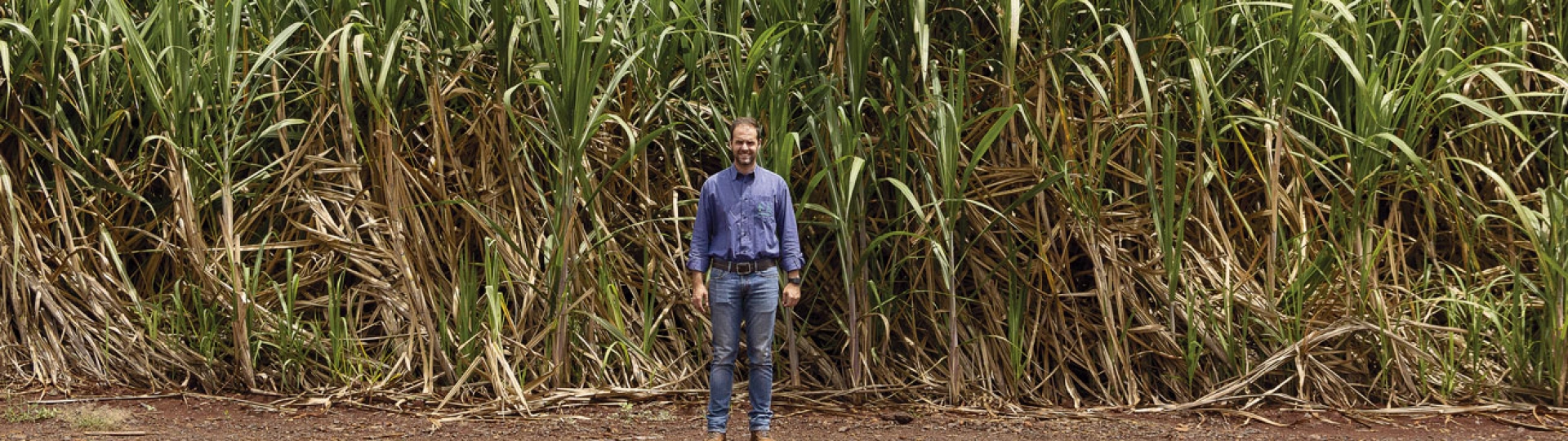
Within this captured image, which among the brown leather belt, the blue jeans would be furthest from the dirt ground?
the brown leather belt

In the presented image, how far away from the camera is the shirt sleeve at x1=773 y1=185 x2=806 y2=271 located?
3.36m

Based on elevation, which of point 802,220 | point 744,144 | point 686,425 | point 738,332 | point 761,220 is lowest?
point 686,425

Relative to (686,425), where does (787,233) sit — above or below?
above

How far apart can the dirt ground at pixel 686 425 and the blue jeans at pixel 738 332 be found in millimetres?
301

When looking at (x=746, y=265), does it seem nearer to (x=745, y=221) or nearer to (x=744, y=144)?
(x=745, y=221)

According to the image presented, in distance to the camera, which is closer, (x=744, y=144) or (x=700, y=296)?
(x=744, y=144)

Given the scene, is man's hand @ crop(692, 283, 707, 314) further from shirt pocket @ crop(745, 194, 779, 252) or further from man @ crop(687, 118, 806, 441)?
shirt pocket @ crop(745, 194, 779, 252)

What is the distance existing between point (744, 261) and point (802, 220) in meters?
0.79

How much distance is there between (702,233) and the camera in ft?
10.9

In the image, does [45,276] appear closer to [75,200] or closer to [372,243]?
[75,200]

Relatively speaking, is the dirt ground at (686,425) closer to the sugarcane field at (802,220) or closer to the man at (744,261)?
the sugarcane field at (802,220)

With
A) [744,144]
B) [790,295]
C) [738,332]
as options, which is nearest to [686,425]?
[738,332]

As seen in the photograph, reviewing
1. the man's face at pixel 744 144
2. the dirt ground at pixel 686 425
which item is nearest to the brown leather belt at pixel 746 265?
the man's face at pixel 744 144

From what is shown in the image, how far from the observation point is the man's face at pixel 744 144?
323 cm
